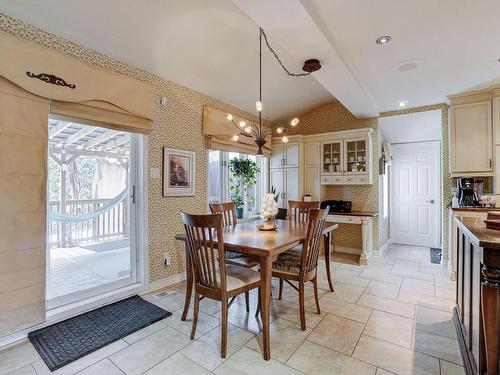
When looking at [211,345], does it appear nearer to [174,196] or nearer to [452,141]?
[174,196]

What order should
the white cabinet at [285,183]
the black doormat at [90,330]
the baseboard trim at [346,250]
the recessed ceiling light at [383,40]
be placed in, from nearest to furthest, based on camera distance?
the black doormat at [90,330] → the recessed ceiling light at [383,40] → the baseboard trim at [346,250] → the white cabinet at [285,183]

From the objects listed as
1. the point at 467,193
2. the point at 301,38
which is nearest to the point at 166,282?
the point at 301,38

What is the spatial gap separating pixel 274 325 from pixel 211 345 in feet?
1.94

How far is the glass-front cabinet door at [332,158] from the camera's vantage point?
15.2 ft

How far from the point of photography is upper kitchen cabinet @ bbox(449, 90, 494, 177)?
3.38 m

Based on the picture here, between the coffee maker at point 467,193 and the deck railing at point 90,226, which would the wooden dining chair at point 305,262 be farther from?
the coffee maker at point 467,193

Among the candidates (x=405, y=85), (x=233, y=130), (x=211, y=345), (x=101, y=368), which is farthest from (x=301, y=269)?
(x=405, y=85)

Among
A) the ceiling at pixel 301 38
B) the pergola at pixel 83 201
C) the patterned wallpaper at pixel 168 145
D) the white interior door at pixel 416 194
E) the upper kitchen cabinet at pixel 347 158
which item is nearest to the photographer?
the ceiling at pixel 301 38

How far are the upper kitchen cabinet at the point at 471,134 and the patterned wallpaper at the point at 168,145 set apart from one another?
3.51 meters

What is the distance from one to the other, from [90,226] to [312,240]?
9.68ft

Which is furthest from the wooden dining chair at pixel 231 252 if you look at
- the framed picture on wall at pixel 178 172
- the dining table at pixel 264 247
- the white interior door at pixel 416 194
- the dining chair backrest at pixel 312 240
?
the white interior door at pixel 416 194

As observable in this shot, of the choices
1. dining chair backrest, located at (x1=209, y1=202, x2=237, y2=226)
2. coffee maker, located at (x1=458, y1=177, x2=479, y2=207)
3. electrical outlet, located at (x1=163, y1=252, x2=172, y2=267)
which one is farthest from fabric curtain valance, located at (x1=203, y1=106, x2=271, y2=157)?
coffee maker, located at (x1=458, y1=177, x2=479, y2=207)

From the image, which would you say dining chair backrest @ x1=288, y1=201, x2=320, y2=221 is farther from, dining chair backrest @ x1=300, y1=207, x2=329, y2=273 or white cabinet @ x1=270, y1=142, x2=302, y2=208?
white cabinet @ x1=270, y1=142, x2=302, y2=208

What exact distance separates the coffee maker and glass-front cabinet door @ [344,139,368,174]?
1.29m
